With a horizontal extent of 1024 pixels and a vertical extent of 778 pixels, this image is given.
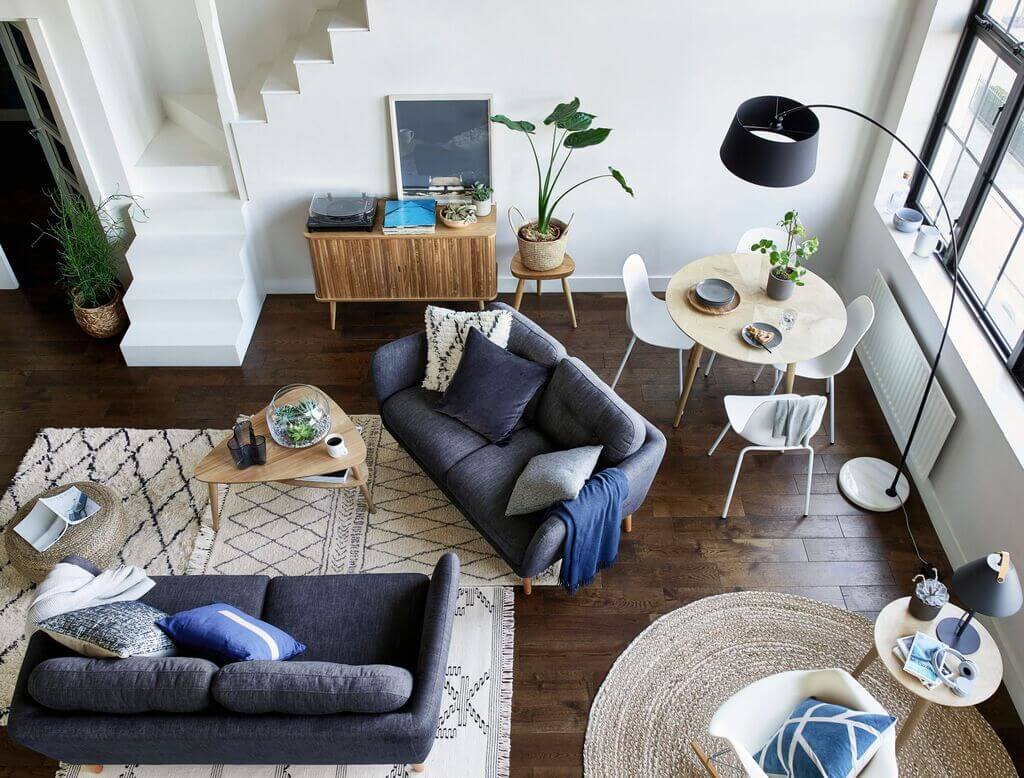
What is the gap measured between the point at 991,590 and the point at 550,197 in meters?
3.69

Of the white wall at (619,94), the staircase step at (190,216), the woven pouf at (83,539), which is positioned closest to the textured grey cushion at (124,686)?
the woven pouf at (83,539)

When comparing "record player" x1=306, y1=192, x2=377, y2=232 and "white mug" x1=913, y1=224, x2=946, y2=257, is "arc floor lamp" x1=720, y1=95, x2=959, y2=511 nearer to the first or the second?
"white mug" x1=913, y1=224, x2=946, y2=257

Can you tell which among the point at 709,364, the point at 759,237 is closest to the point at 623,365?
the point at 709,364

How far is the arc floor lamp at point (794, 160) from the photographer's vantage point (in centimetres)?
383

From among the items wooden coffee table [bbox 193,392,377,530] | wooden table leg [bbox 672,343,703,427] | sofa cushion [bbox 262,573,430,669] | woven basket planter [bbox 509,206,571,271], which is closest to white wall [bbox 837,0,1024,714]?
wooden table leg [bbox 672,343,703,427]

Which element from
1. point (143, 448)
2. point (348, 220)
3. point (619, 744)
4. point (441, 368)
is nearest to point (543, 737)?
point (619, 744)

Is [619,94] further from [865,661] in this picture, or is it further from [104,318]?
[104,318]

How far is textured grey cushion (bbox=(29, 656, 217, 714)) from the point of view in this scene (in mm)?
3000

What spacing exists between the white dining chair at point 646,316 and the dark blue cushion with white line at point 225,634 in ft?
8.88

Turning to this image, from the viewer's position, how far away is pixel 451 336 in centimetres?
464

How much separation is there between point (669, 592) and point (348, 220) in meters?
3.03

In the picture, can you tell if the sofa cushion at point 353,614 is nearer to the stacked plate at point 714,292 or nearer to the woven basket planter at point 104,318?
the stacked plate at point 714,292

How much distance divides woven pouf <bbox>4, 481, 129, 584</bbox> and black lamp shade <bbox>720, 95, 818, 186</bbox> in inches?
140

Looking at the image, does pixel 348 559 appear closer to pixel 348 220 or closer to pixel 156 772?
pixel 156 772
